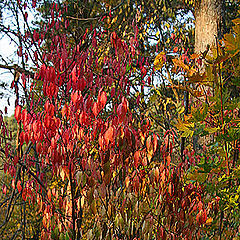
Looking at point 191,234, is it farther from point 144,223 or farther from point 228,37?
point 228,37

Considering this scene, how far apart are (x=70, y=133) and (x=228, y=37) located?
1.01 m

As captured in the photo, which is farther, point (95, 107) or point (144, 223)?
point (95, 107)

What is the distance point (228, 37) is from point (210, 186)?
2.16 feet

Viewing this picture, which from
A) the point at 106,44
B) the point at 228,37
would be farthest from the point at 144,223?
the point at 106,44

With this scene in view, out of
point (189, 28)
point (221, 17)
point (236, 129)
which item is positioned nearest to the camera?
point (236, 129)

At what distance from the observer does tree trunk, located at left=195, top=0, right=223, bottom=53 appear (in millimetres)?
2629

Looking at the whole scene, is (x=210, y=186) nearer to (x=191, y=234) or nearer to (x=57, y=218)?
(x=191, y=234)

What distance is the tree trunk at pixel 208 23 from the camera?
2.63 metres

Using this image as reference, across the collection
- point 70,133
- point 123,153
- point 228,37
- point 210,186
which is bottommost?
point 210,186

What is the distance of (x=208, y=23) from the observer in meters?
2.67

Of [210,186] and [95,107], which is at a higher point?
[95,107]

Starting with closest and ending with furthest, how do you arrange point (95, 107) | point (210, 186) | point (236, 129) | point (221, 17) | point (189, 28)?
point (236, 129), point (210, 186), point (95, 107), point (221, 17), point (189, 28)

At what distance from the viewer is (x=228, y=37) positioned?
96 cm

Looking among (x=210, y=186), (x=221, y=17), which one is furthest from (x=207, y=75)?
(x=221, y=17)
